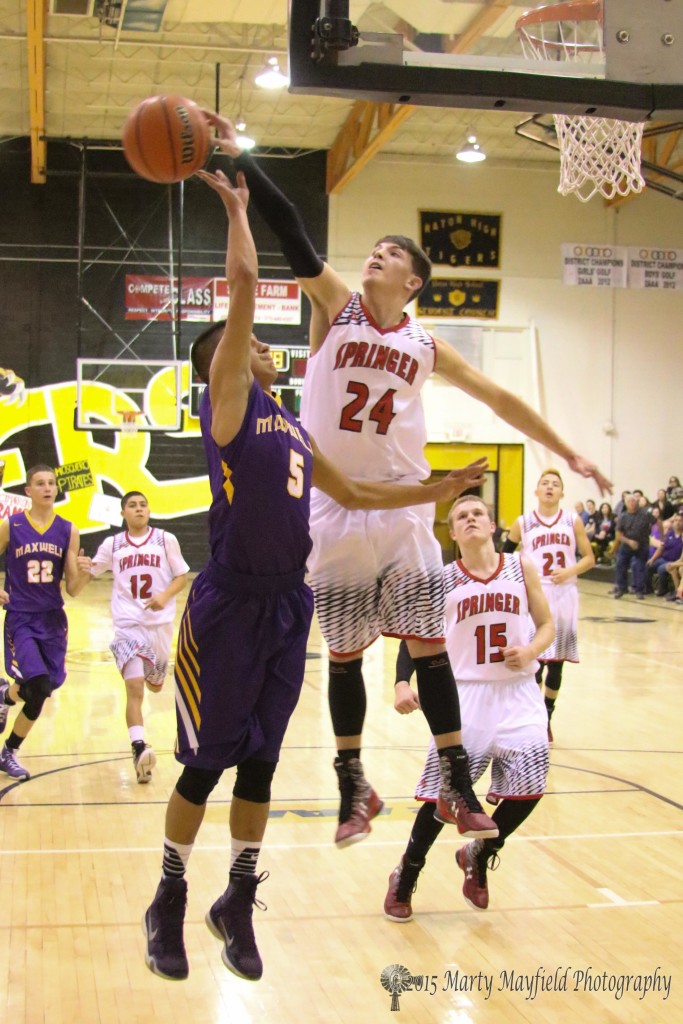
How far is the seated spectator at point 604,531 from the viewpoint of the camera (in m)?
20.1

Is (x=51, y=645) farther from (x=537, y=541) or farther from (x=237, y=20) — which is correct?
(x=237, y=20)

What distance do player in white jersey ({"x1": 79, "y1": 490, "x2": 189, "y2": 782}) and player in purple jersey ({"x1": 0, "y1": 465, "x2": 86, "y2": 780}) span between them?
21cm

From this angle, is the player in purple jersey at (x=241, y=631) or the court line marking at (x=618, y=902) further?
the court line marking at (x=618, y=902)

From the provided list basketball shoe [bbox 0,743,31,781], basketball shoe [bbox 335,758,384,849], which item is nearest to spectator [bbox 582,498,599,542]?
basketball shoe [bbox 0,743,31,781]

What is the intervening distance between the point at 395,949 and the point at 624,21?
3586mm

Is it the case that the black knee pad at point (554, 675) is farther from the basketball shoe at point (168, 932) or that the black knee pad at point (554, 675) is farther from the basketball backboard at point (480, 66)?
the basketball shoe at point (168, 932)

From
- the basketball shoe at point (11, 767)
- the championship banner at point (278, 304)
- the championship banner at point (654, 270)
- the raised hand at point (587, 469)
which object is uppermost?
the championship banner at point (654, 270)

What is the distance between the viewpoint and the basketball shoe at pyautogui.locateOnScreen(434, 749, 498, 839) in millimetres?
3824

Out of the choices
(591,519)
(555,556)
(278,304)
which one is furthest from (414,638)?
(278,304)

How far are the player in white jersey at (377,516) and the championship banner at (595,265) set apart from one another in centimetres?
1827

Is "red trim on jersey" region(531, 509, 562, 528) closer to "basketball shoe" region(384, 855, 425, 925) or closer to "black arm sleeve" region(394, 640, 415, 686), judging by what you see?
"black arm sleeve" region(394, 640, 415, 686)

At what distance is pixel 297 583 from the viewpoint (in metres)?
3.55

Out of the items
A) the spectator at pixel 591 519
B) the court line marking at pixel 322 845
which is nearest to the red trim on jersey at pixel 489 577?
the court line marking at pixel 322 845

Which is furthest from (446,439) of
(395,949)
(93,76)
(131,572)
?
(395,949)
